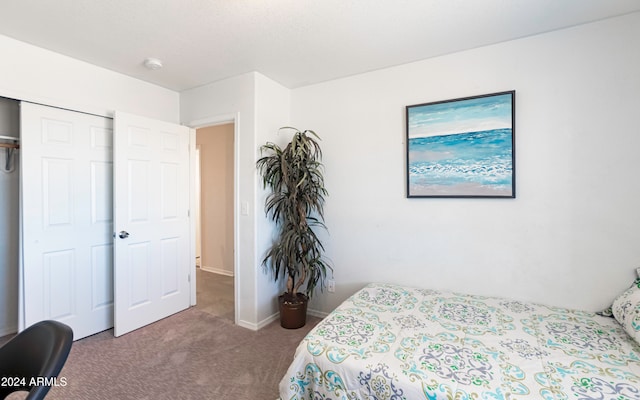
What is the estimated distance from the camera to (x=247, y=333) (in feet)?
8.86

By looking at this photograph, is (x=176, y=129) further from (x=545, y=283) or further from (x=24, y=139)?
(x=545, y=283)

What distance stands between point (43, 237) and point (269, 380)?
2.13 m

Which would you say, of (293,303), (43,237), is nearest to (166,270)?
(43,237)

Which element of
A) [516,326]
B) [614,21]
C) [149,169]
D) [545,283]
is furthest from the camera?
[149,169]

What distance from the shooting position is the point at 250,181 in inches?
111

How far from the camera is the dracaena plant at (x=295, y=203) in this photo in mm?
2740

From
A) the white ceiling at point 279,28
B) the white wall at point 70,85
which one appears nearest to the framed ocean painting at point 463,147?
the white ceiling at point 279,28

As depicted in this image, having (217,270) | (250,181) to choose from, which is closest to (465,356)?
(250,181)

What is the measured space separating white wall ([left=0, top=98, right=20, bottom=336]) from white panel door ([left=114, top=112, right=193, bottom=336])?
2.87 feet

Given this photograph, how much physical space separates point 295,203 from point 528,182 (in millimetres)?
1872

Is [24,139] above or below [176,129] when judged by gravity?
below

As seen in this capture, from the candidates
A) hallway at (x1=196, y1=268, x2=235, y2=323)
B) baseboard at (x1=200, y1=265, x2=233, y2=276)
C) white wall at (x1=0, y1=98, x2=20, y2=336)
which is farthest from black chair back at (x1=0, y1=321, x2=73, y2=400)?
baseboard at (x1=200, y1=265, x2=233, y2=276)

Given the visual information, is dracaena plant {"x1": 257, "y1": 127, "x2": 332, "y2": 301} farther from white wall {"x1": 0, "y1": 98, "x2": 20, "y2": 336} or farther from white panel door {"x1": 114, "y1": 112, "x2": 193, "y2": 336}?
white wall {"x1": 0, "y1": 98, "x2": 20, "y2": 336}

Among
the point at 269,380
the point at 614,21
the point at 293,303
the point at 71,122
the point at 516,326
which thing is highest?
the point at 614,21
